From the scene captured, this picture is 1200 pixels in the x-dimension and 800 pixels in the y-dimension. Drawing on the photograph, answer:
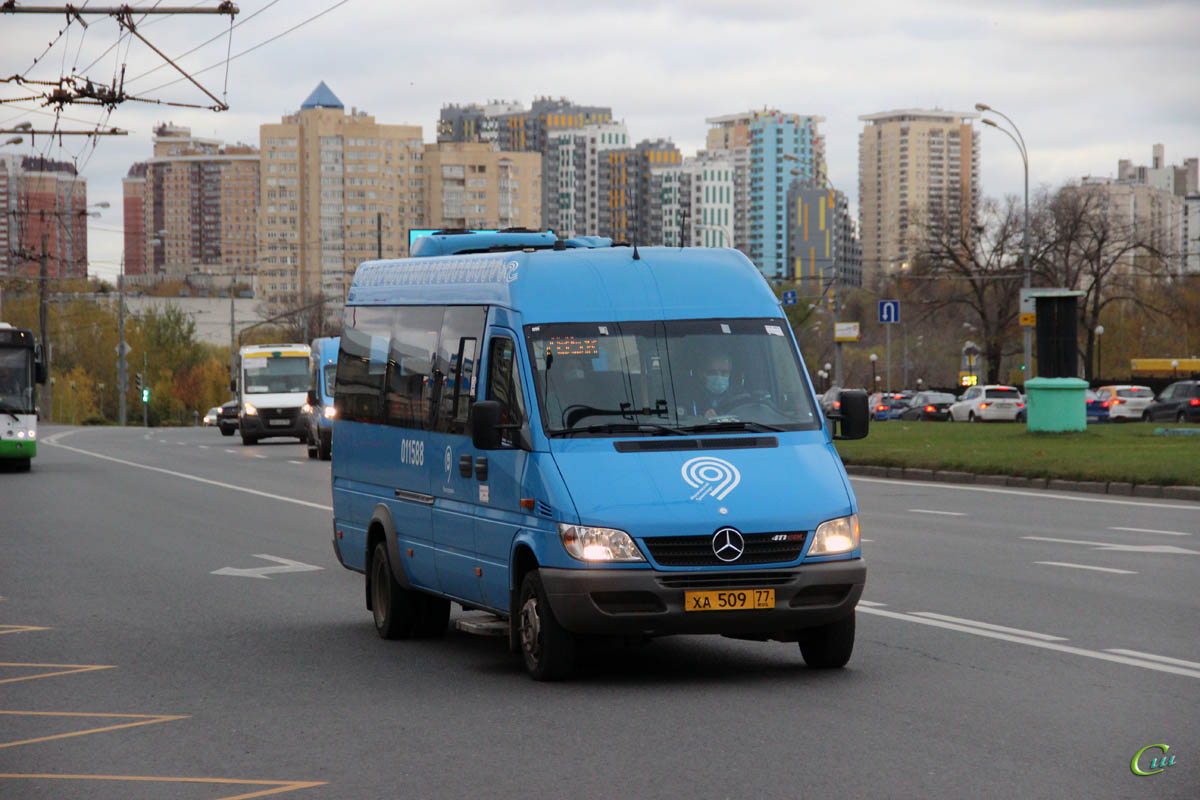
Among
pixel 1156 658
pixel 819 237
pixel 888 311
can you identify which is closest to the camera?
pixel 1156 658

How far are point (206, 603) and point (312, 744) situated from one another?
19.6 ft

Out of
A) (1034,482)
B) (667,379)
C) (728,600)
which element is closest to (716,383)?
(667,379)

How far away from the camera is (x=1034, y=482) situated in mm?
26031

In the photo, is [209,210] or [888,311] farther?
[209,210]

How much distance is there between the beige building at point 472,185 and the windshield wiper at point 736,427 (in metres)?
112

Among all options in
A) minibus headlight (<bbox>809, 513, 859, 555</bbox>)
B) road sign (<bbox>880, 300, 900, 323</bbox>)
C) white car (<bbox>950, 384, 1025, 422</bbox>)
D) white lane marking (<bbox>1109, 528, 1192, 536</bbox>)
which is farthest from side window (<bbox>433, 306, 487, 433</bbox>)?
white car (<bbox>950, 384, 1025, 422</bbox>)

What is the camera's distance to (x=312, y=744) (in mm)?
7332

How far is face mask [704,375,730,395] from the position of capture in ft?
30.1

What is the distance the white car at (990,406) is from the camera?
2427 inches

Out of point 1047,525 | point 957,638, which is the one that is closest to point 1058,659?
point 957,638

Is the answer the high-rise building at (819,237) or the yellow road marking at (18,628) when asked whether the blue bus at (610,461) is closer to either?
the yellow road marking at (18,628)

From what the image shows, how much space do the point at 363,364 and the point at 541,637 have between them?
149 inches

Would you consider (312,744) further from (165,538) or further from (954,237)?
(954,237)

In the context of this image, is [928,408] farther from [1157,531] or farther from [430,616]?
[430,616]
